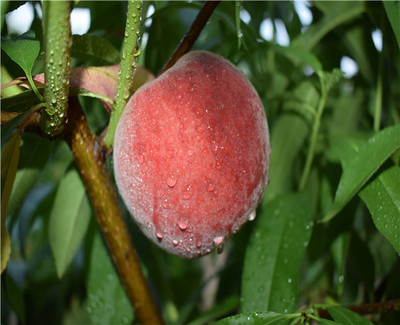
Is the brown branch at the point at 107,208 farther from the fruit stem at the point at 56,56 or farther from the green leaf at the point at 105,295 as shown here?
the green leaf at the point at 105,295

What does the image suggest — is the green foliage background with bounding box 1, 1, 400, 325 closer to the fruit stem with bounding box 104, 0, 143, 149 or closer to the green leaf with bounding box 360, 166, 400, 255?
the green leaf with bounding box 360, 166, 400, 255

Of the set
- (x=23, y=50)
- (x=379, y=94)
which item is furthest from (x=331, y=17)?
(x=23, y=50)

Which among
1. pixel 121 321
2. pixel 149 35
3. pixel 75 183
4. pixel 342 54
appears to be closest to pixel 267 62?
pixel 342 54

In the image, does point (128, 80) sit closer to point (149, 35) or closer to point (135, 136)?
point (135, 136)

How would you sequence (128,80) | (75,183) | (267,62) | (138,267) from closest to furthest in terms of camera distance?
(128,80) < (138,267) < (75,183) < (267,62)

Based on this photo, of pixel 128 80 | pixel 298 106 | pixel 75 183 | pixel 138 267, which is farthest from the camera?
pixel 298 106
